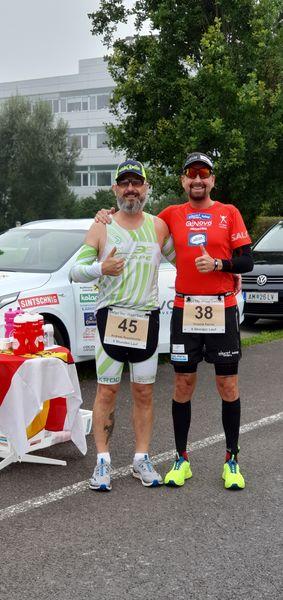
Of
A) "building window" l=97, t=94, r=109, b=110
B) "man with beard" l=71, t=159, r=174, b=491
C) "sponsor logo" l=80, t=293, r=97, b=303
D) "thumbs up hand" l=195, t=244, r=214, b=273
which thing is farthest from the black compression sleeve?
"building window" l=97, t=94, r=109, b=110

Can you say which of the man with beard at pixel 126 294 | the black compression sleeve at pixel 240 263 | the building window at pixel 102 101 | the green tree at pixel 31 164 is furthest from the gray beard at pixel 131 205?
the building window at pixel 102 101

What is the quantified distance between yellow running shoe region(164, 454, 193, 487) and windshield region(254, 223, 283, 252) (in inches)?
319

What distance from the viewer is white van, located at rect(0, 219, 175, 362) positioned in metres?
6.41

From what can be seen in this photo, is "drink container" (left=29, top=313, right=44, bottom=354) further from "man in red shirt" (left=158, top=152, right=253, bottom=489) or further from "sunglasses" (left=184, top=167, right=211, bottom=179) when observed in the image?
"sunglasses" (left=184, top=167, right=211, bottom=179)

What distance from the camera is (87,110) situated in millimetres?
79625

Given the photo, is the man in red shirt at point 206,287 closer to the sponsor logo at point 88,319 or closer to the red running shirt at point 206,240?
the red running shirt at point 206,240

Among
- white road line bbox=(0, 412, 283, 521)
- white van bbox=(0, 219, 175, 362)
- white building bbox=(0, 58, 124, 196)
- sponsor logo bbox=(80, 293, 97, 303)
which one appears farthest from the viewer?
white building bbox=(0, 58, 124, 196)

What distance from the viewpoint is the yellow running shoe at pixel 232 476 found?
169 inches

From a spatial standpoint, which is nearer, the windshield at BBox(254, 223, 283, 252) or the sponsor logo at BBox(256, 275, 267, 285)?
the sponsor logo at BBox(256, 275, 267, 285)

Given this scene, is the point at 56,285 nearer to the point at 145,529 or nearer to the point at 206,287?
the point at 206,287

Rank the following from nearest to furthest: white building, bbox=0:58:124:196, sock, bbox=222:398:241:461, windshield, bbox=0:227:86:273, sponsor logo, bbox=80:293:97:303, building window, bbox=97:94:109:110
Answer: sock, bbox=222:398:241:461
sponsor logo, bbox=80:293:97:303
windshield, bbox=0:227:86:273
white building, bbox=0:58:124:196
building window, bbox=97:94:109:110

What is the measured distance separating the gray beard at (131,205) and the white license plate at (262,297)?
22.9 ft

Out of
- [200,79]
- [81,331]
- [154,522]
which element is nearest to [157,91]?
[200,79]

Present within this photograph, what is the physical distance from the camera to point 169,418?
592 centimetres
